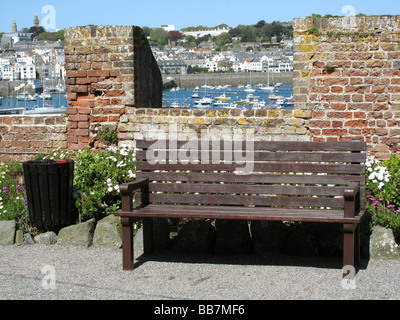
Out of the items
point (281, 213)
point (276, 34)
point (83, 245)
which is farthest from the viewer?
point (276, 34)

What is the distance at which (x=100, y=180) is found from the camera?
7.11 meters

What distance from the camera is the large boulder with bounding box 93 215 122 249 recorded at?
6.43 metres

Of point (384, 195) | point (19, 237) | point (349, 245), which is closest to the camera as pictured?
point (349, 245)

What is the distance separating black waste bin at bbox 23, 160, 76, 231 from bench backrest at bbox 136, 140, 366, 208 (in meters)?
1.03

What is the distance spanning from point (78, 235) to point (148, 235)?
86cm

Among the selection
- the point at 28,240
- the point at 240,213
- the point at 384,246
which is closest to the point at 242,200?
the point at 240,213

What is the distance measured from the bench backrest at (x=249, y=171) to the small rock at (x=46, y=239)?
4.14ft

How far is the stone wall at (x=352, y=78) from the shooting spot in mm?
7438

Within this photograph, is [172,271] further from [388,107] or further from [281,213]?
[388,107]

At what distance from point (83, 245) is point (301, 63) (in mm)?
3482

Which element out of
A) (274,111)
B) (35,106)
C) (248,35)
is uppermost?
(248,35)

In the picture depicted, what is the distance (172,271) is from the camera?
5.61m

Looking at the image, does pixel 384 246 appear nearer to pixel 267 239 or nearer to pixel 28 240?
pixel 267 239

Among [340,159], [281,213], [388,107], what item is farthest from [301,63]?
[281,213]
